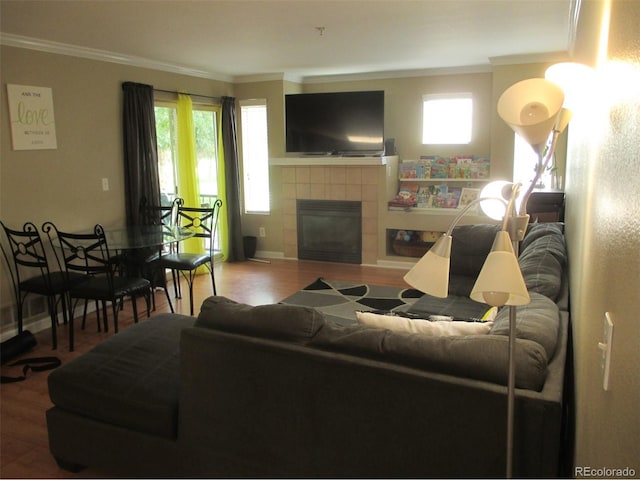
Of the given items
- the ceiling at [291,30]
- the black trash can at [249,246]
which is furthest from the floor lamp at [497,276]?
the black trash can at [249,246]

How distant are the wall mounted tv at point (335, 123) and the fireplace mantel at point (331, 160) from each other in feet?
0.40

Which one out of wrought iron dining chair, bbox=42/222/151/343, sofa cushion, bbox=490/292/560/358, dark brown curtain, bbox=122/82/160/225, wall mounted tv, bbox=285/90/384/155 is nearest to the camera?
sofa cushion, bbox=490/292/560/358

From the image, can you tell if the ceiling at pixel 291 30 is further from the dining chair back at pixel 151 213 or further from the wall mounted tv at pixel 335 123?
the dining chair back at pixel 151 213

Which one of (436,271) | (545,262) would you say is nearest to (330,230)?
(545,262)

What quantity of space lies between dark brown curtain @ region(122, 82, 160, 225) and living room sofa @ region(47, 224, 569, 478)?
3.00 metres

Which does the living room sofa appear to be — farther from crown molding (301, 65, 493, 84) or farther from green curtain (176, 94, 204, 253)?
crown molding (301, 65, 493, 84)

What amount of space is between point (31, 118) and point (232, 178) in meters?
2.75

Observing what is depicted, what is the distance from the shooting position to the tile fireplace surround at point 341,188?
6367mm

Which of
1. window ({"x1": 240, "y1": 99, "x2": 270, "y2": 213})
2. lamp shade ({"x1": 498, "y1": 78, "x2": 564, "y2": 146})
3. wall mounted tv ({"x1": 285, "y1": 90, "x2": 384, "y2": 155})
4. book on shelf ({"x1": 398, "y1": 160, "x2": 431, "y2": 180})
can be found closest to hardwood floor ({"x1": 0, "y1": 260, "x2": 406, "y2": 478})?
window ({"x1": 240, "y1": 99, "x2": 270, "y2": 213})

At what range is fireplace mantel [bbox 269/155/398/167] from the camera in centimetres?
618

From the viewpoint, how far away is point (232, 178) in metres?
6.75

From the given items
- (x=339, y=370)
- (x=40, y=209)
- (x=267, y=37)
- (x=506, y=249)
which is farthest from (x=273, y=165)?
(x=506, y=249)

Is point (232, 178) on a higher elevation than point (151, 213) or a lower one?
higher

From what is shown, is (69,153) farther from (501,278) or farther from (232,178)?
(501,278)
